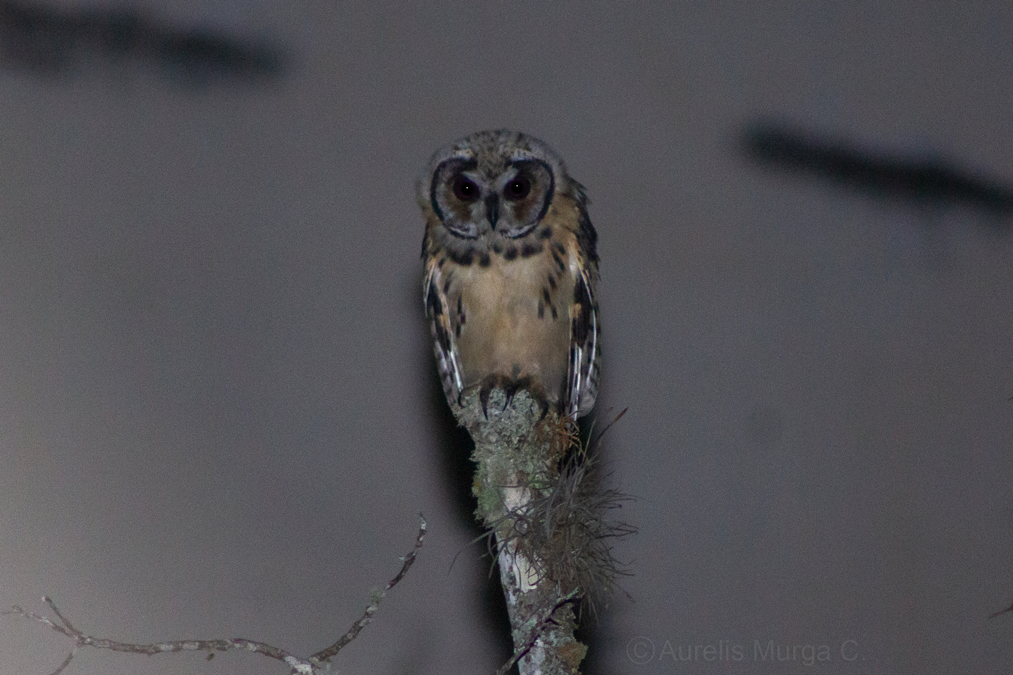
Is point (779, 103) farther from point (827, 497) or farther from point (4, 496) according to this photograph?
point (4, 496)

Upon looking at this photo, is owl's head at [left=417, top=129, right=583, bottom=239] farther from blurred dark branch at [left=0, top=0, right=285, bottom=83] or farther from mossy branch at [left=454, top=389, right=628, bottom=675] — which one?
blurred dark branch at [left=0, top=0, right=285, bottom=83]

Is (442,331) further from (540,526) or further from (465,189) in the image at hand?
(540,526)

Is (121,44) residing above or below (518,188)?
above

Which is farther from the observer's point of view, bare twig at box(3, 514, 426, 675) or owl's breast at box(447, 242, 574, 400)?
owl's breast at box(447, 242, 574, 400)

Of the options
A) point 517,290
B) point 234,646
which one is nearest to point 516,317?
point 517,290

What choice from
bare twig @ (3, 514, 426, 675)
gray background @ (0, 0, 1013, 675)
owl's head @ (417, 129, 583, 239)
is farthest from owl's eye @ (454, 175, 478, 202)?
bare twig @ (3, 514, 426, 675)
